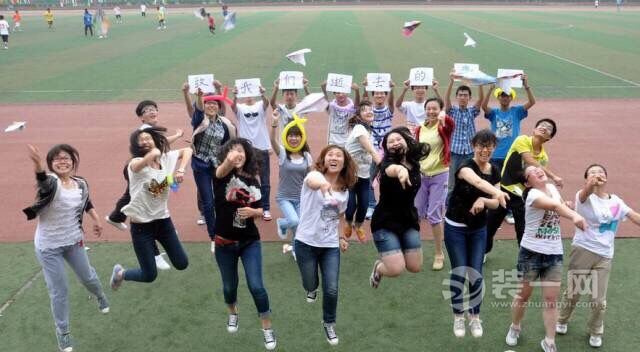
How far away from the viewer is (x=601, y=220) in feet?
15.8

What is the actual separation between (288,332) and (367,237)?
251cm

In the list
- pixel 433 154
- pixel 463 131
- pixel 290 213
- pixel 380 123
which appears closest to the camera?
pixel 290 213

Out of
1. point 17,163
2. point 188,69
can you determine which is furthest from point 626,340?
point 188,69

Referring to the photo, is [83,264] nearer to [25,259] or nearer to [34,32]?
[25,259]

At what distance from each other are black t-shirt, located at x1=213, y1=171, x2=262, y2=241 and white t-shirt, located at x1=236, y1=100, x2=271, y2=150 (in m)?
2.79

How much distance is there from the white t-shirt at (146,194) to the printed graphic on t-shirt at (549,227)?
3.61 metres

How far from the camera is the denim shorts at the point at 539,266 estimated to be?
15.9 feet

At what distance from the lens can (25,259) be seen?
22.7 ft

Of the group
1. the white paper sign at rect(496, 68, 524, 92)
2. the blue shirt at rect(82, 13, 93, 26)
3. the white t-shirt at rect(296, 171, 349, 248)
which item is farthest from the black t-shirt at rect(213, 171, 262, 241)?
the blue shirt at rect(82, 13, 93, 26)

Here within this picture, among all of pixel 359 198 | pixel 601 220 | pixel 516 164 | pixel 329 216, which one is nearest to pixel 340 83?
pixel 359 198

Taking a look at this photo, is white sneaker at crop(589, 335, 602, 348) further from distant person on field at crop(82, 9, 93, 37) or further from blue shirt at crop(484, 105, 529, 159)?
distant person on field at crop(82, 9, 93, 37)

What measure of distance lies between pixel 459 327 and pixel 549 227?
1298 millimetres

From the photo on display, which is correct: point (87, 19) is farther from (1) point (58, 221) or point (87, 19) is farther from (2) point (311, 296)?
(2) point (311, 296)

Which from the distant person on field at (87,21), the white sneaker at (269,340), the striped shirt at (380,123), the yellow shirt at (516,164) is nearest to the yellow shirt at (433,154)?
the yellow shirt at (516,164)
